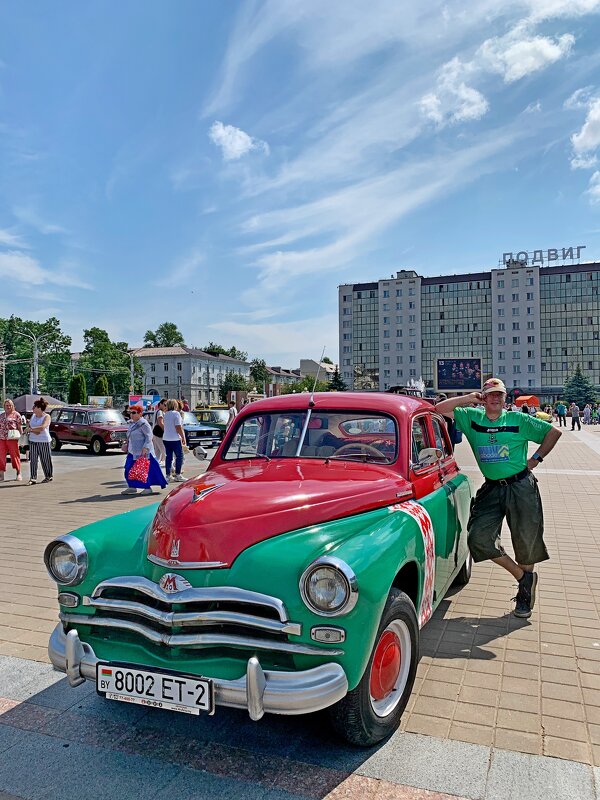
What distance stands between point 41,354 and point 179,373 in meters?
24.8

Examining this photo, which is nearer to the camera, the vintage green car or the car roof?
the vintage green car

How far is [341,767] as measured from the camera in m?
2.77

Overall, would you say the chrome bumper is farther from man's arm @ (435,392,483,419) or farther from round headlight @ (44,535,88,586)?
man's arm @ (435,392,483,419)

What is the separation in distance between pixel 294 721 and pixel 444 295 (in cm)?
10766

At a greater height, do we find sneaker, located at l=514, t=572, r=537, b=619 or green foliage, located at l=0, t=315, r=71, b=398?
green foliage, located at l=0, t=315, r=71, b=398

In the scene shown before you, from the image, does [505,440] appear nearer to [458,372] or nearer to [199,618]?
[199,618]

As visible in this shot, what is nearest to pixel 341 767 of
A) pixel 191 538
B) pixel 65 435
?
pixel 191 538

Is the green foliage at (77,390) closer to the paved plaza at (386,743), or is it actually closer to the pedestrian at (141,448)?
the pedestrian at (141,448)

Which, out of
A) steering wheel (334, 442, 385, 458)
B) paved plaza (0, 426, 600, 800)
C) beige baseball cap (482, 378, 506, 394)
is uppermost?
beige baseball cap (482, 378, 506, 394)

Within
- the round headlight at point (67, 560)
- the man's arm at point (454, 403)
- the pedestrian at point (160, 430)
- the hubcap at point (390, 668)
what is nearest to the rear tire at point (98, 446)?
the pedestrian at point (160, 430)

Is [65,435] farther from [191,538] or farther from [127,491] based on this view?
[191,538]

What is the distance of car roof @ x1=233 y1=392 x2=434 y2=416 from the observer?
4328 mm

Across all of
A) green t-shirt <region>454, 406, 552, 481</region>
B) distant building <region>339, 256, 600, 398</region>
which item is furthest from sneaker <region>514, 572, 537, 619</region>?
distant building <region>339, 256, 600, 398</region>

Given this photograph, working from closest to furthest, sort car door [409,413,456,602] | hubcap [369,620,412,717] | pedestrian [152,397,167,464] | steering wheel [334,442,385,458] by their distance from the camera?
hubcap [369,620,412,717], car door [409,413,456,602], steering wheel [334,442,385,458], pedestrian [152,397,167,464]
